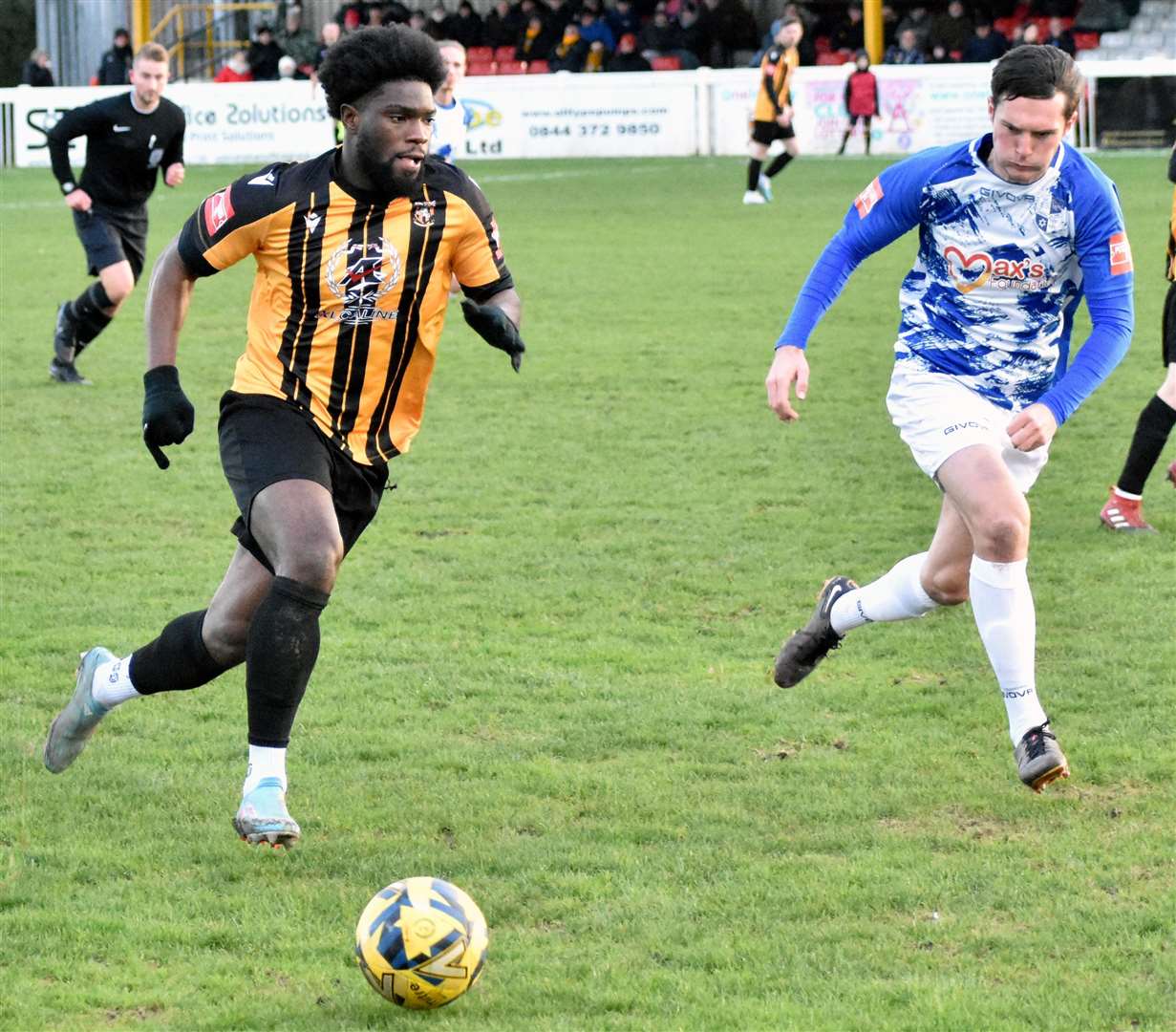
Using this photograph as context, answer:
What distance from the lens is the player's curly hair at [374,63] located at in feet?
15.3

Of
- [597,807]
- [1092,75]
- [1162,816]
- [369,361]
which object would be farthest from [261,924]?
[1092,75]

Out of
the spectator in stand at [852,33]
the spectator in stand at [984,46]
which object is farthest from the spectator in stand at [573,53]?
the spectator in stand at [984,46]

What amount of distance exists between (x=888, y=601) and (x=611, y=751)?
0.99 meters

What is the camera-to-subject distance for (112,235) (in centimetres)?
1194

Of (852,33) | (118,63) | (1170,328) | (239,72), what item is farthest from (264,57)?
(1170,328)

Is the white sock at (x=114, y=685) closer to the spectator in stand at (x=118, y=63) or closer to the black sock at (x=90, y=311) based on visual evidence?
the black sock at (x=90, y=311)

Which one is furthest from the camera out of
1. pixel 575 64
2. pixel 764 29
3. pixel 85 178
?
pixel 764 29

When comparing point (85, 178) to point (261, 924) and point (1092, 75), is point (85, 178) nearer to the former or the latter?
point (261, 924)

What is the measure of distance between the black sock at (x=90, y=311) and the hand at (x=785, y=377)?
23.9ft

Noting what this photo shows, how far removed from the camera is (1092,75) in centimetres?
2806

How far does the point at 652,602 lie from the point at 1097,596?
166 cm

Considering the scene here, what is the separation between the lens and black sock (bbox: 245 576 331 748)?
448 cm

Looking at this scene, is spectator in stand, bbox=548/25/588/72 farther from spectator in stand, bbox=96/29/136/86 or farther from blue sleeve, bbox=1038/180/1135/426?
blue sleeve, bbox=1038/180/1135/426

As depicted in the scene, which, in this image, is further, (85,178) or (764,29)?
(764,29)
